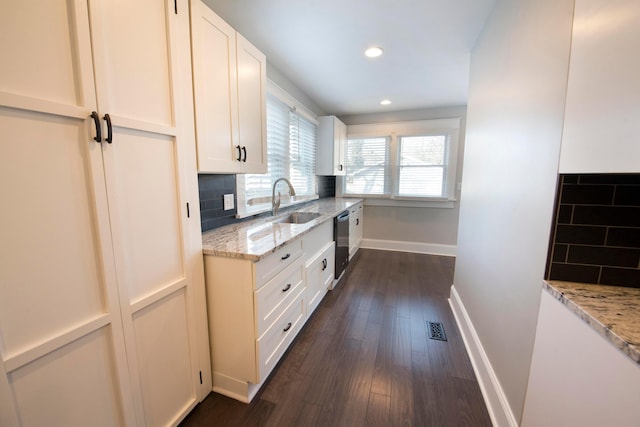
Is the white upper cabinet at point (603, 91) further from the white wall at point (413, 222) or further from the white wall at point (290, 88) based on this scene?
the white wall at point (413, 222)

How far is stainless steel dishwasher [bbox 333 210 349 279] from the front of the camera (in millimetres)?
2859

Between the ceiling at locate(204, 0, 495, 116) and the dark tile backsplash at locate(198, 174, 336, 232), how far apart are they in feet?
3.93

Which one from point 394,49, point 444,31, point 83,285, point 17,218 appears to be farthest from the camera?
point 394,49

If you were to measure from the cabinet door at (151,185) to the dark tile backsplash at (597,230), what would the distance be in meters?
1.65

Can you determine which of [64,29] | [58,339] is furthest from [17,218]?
[64,29]

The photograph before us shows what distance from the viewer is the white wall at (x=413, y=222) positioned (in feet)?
13.6

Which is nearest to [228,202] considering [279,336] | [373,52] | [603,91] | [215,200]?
[215,200]

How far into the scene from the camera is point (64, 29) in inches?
30.6

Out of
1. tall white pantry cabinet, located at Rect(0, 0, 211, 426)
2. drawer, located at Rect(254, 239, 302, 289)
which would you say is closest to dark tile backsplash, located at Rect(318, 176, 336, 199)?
drawer, located at Rect(254, 239, 302, 289)

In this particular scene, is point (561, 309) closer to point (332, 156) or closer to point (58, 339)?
point (58, 339)

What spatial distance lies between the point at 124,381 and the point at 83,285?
1.49 feet

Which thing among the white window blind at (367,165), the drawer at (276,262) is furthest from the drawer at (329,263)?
the white window blind at (367,165)

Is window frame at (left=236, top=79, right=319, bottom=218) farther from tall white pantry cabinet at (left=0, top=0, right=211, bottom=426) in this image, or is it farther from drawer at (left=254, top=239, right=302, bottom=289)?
tall white pantry cabinet at (left=0, top=0, right=211, bottom=426)

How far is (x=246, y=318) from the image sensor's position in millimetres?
1380
